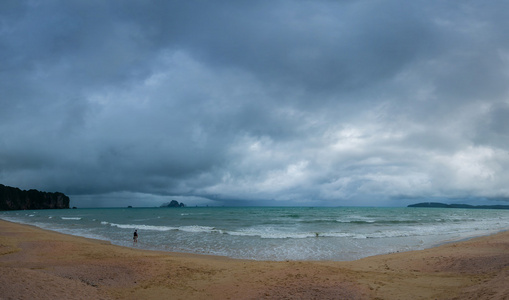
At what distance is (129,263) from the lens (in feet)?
46.4

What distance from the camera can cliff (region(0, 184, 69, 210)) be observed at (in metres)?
132

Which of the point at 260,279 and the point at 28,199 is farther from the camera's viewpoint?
the point at 28,199

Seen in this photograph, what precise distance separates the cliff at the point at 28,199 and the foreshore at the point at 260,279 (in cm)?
16019

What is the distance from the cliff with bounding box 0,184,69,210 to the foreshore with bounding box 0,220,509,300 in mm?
160187

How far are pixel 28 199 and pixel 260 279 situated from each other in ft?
635

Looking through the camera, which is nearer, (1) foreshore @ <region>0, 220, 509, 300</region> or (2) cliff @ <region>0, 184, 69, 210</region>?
(1) foreshore @ <region>0, 220, 509, 300</region>

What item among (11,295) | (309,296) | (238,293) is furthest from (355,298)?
(11,295)

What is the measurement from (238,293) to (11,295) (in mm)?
6884

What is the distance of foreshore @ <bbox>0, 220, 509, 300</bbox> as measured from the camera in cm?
894

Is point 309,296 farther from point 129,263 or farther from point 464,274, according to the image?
point 129,263

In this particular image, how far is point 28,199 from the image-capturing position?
15300cm

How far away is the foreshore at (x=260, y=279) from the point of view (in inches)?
352

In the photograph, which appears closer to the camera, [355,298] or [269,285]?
[355,298]

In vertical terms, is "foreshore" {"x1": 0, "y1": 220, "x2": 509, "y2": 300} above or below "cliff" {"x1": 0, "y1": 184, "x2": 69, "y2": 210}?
above
